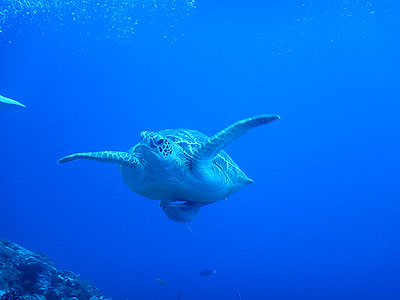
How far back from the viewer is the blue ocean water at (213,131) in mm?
15844

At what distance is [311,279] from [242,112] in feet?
39.3

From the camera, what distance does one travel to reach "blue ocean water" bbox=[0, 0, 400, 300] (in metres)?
15.8

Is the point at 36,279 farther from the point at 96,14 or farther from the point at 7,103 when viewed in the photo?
the point at 96,14

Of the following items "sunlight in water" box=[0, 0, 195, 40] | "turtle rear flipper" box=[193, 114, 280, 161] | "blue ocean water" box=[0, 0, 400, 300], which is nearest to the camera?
"turtle rear flipper" box=[193, 114, 280, 161]

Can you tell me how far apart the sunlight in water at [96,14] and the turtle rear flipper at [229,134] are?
13.7m

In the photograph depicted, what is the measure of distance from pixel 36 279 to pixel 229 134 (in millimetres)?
3139

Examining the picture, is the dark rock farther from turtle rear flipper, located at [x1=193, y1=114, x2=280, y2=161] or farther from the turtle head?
turtle rear flipper, located at [x1=193, y1=114, x2=280, y2=161]

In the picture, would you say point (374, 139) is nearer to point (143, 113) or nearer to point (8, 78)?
point (143, 113)

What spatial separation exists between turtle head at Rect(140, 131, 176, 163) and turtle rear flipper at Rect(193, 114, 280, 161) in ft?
1.01

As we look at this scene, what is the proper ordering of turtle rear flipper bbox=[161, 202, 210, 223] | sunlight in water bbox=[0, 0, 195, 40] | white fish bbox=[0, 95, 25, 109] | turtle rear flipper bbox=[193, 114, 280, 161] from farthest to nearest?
sunlight in water bbox=[0, 0, 195, 40] → white fish bbox=[0, 95, 25, 109] → turtle rear flipper bbox=[161, 202, 210, 223] → turtle rear flipper bbox=[193, 114, 280, 161]

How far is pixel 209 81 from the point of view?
2164 cm

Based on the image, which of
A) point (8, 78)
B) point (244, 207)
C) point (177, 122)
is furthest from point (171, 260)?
point (8, 78)

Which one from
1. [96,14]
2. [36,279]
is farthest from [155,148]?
[96,14]

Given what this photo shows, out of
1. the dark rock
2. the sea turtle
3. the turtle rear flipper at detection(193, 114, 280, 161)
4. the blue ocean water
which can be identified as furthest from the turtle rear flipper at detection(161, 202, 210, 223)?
the blue ocean water
